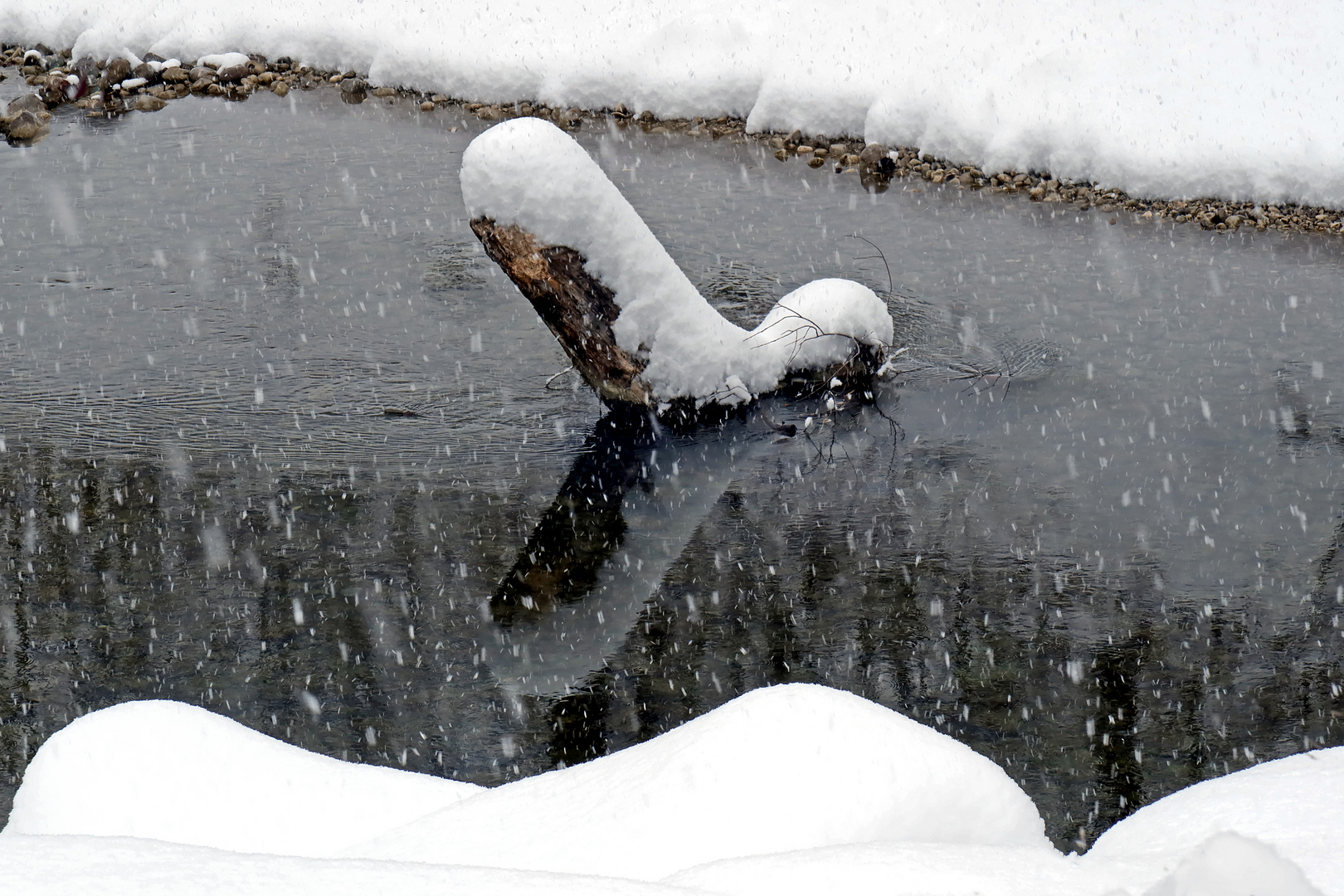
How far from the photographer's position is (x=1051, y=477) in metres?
7.32

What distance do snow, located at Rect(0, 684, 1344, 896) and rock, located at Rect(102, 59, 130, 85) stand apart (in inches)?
525

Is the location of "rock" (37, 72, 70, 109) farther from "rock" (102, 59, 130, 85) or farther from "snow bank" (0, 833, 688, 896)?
"snow bank" (0, 833, 688, 896)

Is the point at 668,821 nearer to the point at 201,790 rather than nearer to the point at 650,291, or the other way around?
the point at 201,790

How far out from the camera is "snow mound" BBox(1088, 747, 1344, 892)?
2.36 m

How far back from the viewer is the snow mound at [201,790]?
3172 mm

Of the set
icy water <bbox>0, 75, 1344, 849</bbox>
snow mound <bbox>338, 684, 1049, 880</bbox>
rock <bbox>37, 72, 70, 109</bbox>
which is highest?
snow mound <bbox>338, 684, 1049, 880</bbox>

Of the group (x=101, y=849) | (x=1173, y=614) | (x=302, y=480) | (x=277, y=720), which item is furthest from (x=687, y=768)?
(x=302, y=480)

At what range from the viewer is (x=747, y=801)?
2605 millimetres

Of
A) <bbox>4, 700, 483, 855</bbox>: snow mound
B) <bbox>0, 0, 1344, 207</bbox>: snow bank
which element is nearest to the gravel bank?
<bbox>0, 0, 1344, 207</bbox>: snow bank

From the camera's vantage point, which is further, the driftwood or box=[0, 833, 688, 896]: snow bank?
the driftwood

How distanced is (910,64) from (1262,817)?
12.5 metres

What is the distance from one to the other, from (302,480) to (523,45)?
9536mm

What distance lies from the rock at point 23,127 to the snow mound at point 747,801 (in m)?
12.2

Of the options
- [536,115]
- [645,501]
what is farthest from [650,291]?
[536,115]
